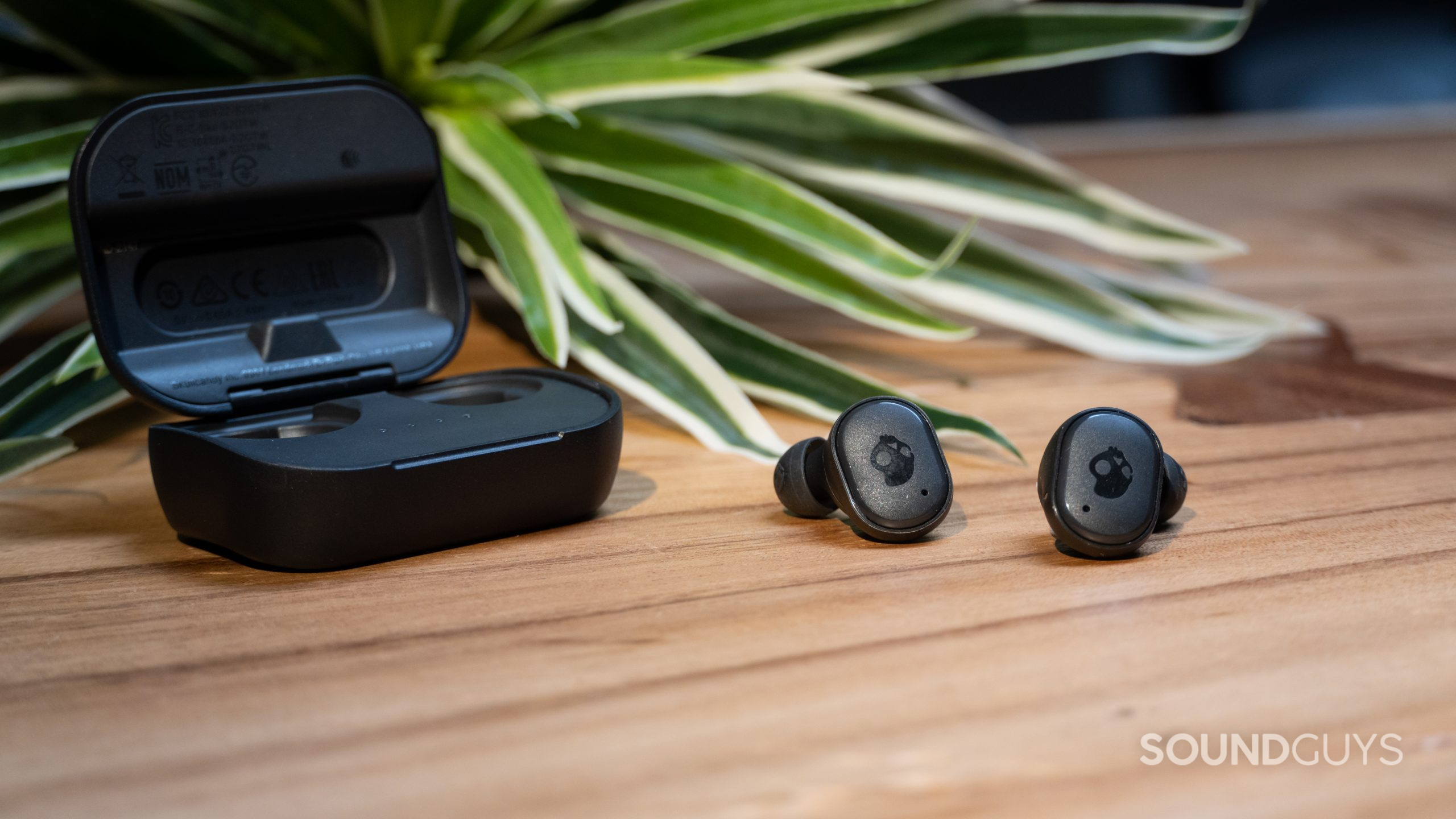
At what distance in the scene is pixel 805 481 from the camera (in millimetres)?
539

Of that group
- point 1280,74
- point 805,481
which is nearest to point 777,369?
point 805,481

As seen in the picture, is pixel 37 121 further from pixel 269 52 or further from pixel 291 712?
pixel 291 712

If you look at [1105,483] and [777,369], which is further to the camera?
[777,369]

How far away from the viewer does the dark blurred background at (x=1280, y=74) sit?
200 centimetres

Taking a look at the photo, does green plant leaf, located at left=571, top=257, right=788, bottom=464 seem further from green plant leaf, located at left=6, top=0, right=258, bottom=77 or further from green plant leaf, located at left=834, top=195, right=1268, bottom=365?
green plant leaf, located at left=6, top=0, right=258, bottom=77

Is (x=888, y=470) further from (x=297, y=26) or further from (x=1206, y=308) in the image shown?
(x=297, y=26)

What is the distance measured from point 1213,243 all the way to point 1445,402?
0.59ft

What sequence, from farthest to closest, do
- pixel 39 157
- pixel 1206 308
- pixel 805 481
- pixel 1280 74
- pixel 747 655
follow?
pixel 1280 74, pixel 1206 308, pixel 39 157, pixel 805 481, pixel 747 655

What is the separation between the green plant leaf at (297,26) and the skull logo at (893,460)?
1.67 feet

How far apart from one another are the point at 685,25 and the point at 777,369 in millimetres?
254

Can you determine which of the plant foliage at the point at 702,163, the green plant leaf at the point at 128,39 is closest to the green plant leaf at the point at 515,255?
the plant foliage at the point at 702,163

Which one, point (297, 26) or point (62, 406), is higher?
point (297, 26)

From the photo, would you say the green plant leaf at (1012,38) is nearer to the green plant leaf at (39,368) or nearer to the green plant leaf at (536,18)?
the green plant leaf at (536,18)

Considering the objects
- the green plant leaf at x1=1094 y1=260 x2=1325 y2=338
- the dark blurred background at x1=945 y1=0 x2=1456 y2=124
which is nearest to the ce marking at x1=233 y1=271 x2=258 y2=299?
the green plant leaf at x1=1094 y1=260 x2=1325 y2=338
